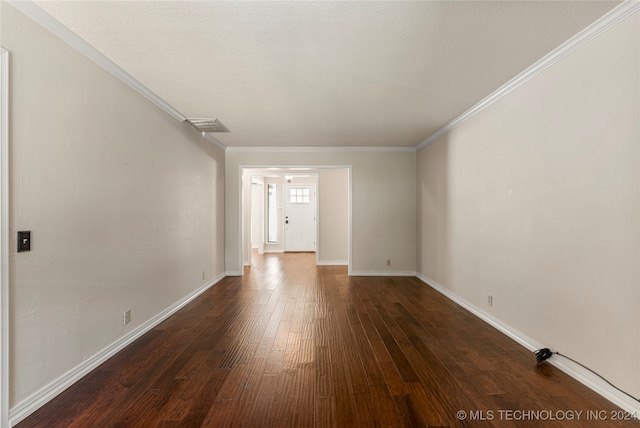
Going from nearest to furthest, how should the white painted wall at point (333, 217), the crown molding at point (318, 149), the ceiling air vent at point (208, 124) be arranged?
the ceiling air vent at point (208, 124)
the crown molding at point (318, 149)
the white painted wall at point (333, 217)

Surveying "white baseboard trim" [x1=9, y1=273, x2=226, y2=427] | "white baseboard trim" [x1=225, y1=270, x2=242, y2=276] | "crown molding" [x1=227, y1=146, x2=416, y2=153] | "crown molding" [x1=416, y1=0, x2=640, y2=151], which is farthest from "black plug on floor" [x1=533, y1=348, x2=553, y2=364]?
"white baseboard trim" [x1=225, y1=270, x2=242, y2=276]

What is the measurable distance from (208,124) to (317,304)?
2761 mm

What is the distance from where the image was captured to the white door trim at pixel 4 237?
1.51 meters

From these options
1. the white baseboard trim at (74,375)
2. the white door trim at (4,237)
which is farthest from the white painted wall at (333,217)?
the white door trim at (4,237)

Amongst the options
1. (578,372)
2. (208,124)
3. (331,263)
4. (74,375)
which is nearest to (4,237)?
(74,375)

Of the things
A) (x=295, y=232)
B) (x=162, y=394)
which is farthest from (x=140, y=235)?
(x=295, y=232)

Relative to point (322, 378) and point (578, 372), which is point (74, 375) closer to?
point (322, 378)

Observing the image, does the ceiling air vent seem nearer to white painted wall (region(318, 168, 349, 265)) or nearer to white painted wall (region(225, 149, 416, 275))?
white painted wall (region(225, 149, 416, 275))

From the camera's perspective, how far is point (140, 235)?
2.76m

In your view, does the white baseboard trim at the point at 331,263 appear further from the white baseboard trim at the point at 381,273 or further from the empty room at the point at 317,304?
the empty room at the point at 317,304

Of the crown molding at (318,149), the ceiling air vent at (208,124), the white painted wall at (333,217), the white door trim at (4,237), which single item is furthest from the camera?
the white painted wall at (333,217)

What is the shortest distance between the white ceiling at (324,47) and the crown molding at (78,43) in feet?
0.19

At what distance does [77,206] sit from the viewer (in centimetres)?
204

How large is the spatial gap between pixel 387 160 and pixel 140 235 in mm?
4105
